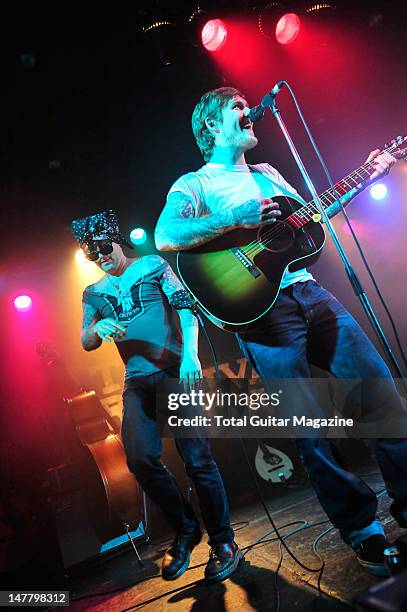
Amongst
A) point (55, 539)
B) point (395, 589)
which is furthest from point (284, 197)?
point (55, 539)

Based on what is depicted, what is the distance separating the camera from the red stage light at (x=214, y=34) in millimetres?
3828

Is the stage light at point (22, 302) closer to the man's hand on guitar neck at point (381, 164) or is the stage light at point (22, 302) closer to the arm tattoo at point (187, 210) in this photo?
the arm tattoo at point (187, 210)

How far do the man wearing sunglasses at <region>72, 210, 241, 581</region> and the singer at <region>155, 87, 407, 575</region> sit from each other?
59 cm

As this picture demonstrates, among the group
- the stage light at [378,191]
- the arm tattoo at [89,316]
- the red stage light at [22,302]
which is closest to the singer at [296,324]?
the arm tattoo at [89,316]

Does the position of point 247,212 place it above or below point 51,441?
above

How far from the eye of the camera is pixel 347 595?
1.55 metres

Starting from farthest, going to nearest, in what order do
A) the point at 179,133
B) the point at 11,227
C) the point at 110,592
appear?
the point at 11,227
the point at 179,133
the point at 110,592

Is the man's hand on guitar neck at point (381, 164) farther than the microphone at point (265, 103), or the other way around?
the man's hand on guitar neck at point (381, 164)

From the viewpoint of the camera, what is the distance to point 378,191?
5660mm

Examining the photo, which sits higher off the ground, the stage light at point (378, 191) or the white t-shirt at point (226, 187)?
the stage light at point (378, 191)

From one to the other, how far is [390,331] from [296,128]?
3.51 metres

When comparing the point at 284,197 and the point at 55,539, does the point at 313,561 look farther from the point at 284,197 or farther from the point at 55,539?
the point at 55,539

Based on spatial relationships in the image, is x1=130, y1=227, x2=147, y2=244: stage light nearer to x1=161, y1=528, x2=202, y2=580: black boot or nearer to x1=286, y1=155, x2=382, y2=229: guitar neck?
x1=286, y1=155, x2=382, y2=229: guitar neck

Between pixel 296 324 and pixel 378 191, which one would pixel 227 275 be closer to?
pixel 296 324
